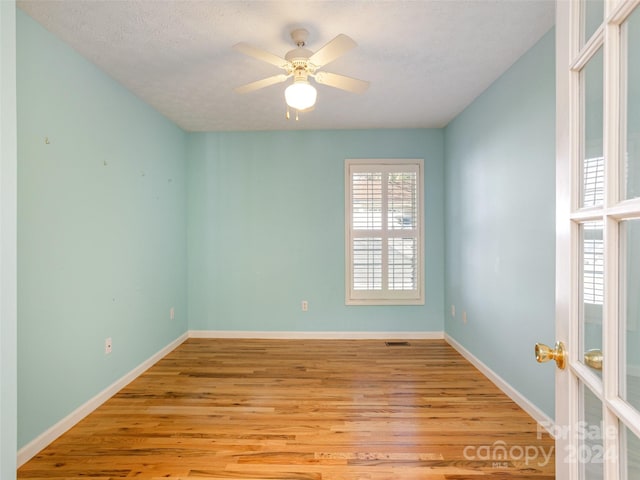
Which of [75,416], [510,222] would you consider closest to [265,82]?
[510,222]

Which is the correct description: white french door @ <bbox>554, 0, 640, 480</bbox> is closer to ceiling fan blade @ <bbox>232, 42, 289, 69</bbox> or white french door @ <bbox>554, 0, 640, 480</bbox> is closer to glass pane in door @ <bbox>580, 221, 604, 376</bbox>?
glass pane in door @ <bbox>580, 221, 604, 376</bbox>

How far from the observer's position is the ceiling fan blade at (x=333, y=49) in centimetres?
178

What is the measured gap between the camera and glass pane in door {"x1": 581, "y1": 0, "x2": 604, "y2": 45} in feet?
2.37

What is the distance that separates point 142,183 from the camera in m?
3.12

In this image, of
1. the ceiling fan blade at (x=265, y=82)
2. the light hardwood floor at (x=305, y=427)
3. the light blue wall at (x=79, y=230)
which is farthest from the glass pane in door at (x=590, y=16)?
the light blue wall at (x=79, y=230)

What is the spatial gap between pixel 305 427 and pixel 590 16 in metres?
2.29

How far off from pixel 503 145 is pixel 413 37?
1.12m

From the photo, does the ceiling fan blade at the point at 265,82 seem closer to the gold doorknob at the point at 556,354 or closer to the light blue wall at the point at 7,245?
the light blue wall at the point at 7,245

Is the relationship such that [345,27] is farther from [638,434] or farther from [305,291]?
[305,291]

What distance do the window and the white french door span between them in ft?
10.2

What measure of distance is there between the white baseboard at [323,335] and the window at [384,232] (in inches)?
14.3

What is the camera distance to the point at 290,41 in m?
2.20

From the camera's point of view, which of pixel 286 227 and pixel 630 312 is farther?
pixel 286 227

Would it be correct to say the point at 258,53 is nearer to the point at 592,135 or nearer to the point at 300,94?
the point at 300,94
